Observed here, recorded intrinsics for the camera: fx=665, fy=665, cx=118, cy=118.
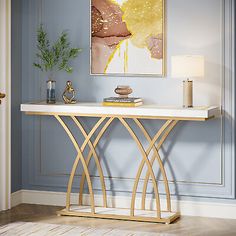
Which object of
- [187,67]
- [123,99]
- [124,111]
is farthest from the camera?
[123,99]

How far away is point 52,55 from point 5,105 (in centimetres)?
60

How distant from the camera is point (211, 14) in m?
5.46

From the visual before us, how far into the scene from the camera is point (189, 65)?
17.2 ft

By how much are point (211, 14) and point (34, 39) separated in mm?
1628

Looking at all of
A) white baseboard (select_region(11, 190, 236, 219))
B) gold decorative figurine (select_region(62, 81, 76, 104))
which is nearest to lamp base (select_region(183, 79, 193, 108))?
white baseboard (select_region(11, 190, 236, 219))

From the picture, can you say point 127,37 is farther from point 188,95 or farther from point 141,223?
point 141,223

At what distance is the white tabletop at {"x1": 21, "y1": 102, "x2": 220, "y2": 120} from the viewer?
5.16 metres

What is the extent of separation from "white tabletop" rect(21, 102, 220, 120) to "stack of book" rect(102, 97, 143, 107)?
0.06 metres

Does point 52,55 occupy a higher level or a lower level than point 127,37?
lower

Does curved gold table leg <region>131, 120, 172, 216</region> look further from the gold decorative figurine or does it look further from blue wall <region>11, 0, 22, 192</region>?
blue wall <region>11, 0, 22, 192</region>

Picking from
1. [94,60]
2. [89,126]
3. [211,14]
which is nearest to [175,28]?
[211,14]

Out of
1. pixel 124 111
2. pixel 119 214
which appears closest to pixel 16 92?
pixel 124 111

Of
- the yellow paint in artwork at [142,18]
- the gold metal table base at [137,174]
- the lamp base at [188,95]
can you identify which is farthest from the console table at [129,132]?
the yellow paint in artwork at [142,18]

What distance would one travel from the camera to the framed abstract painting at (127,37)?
563 centimetres
